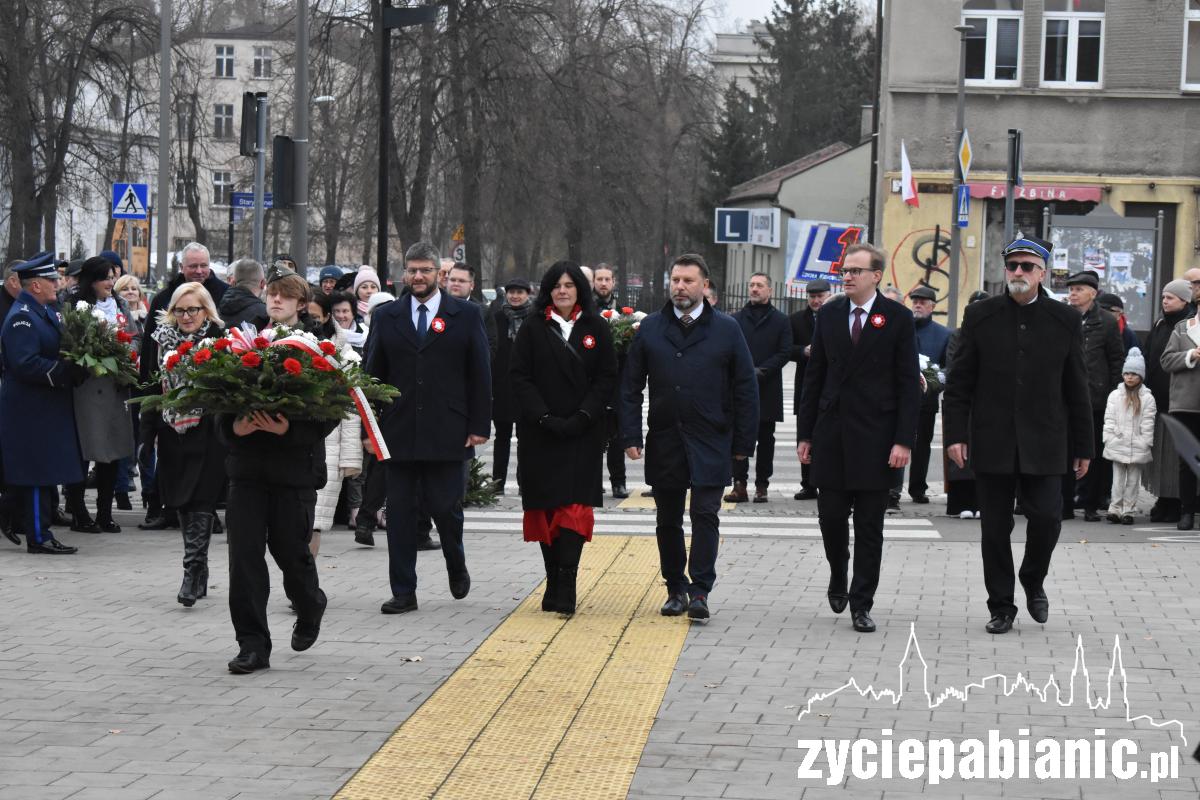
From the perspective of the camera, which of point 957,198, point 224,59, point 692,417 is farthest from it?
point 224,59

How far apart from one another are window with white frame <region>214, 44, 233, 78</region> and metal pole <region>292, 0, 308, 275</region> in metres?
83.5

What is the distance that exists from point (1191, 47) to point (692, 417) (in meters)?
28.8

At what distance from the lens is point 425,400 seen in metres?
9.36

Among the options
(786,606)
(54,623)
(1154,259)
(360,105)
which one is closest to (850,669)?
(786,606)

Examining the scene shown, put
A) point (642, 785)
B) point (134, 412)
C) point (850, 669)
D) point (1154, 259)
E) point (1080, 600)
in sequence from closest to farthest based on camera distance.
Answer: point (642, 785) → point (850, 669) → point (1080, 600) → point (134, 412) → point (1154, 259)

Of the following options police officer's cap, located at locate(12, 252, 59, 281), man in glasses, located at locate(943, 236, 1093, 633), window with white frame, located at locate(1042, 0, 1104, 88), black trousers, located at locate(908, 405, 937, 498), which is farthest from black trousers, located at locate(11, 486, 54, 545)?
window with white frame, located at locate(1042, 0, 1104, 88)

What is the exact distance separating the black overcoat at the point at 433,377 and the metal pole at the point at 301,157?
8.84m

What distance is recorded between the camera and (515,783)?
19.7 feet

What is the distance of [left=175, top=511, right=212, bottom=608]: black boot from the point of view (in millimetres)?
9445

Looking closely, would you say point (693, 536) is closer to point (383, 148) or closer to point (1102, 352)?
point (1102, 352)

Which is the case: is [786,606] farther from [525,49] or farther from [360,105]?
[525,49]

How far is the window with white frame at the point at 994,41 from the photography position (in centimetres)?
3478

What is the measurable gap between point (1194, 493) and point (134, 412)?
850 cm

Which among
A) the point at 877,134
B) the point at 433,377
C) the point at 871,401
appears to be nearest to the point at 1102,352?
the point at 871,401
